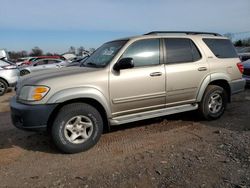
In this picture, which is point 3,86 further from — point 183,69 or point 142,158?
point 142,158

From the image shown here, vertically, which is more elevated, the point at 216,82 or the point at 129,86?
the point at 129,86

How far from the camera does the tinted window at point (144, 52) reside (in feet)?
17.2

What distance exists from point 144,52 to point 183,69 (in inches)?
34.0

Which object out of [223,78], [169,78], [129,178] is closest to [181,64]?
[169,78]

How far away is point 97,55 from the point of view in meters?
5.88

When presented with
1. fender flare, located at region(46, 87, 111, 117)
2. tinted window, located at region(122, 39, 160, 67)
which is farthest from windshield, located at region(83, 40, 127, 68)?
fender flare, located at region(46, 87, 111, 117)

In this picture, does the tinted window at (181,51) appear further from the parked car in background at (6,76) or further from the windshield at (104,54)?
the parked car in background at (6,76)

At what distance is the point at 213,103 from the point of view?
6.33m

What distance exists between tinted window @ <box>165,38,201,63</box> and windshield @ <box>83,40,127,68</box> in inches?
35.4

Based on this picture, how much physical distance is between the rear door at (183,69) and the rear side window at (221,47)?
1.28 ft

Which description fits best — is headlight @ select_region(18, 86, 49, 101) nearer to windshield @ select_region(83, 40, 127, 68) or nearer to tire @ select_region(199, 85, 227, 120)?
windshield @ select_region(83, 40, 127, 68)

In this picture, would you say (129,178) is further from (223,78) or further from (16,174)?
(223,78)

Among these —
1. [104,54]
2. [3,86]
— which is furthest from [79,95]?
[3,86]

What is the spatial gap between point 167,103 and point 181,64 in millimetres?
790
